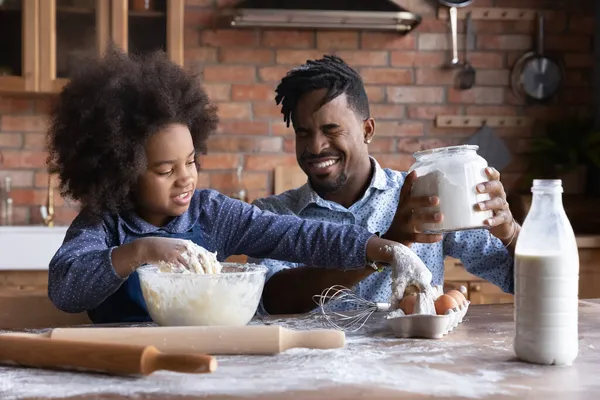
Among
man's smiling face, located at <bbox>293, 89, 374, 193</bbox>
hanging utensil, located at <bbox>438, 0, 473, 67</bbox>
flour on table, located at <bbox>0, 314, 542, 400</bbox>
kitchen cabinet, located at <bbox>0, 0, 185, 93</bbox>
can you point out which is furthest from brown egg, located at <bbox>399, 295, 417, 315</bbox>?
hanging utensil, located at <bbox>438, 0, 473, 67</bbox>

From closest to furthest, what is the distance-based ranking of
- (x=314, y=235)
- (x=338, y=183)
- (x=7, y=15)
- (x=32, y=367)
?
(x=32, y=367)
(x=314, y=235)
(x=338, y=183)
(x=7, y=15)

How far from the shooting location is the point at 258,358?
42.6 inches

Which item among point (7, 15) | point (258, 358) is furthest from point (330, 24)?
point (258, 358)

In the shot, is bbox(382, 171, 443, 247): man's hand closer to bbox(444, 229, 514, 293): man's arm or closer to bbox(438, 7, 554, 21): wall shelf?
bbox(444, 229, 514, 293): man's arm

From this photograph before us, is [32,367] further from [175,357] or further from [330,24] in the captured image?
[330,24]

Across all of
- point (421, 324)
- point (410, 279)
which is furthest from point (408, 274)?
point (421, 324)

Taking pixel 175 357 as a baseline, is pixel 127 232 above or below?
above

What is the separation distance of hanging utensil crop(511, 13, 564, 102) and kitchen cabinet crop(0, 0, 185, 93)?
1.55 meters

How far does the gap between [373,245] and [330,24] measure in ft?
6.95

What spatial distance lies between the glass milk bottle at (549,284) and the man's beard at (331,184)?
92 centimetres

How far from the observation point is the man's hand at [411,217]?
4.51ft

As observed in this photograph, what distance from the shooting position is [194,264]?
1.25 meters

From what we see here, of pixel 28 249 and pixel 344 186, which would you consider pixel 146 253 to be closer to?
pixel 344 186

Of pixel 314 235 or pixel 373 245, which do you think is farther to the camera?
pixel 314 235
